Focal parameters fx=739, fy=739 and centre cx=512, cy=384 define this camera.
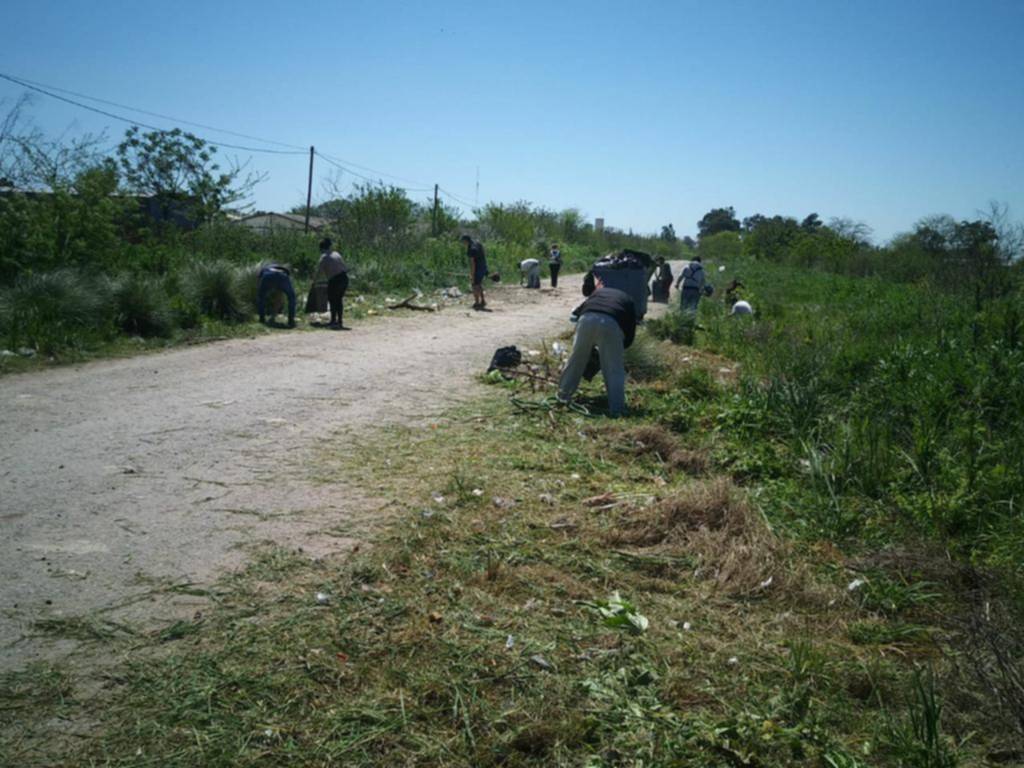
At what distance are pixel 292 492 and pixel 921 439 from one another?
492 centimetres

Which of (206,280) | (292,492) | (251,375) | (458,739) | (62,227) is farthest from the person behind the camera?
(206,280)

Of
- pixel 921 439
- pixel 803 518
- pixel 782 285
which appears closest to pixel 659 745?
pixel 803 518

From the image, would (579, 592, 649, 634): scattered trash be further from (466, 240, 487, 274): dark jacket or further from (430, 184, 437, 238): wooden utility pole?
(430, 184, 437, 238): wooden utility pole

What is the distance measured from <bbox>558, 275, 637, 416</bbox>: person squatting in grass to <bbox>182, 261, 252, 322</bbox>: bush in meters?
7.91

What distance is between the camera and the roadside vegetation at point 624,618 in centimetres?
276

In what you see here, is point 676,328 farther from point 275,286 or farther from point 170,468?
point 170,468

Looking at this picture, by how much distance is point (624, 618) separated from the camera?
3.67 metres

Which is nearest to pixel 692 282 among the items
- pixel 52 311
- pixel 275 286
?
pixel 275 286

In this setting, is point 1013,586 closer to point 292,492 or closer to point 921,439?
point 921,439

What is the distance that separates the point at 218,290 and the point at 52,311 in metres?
3.25

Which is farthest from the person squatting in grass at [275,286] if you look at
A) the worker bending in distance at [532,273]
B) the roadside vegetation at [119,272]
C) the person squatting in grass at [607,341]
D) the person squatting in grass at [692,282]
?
the worker bending in distance at [532,273]

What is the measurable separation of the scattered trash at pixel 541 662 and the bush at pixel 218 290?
1157 centimetres

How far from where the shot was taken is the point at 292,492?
522 centimetres

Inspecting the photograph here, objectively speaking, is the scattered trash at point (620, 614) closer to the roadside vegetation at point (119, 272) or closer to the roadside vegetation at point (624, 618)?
the roadside vegetation at point (624, 618)
